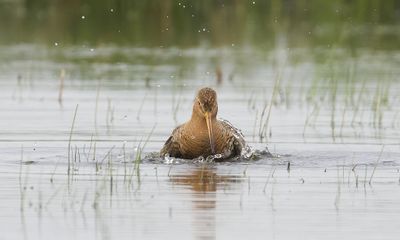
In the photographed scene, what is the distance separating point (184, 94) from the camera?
1780cm

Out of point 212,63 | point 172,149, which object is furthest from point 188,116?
point 212,63

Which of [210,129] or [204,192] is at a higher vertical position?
[210,129]

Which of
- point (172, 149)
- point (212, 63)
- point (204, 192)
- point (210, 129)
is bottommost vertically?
point (204, 192)

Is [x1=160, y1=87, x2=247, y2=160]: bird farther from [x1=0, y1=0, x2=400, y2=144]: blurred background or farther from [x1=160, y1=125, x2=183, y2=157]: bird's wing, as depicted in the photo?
[x1=0, y1=0, x2=400, y2=144]: blurred background

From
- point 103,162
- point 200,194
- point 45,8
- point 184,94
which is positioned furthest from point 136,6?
point 200,194

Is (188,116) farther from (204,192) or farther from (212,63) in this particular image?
(212,63)

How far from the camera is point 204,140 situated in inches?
500

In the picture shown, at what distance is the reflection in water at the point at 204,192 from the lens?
29.0 ft

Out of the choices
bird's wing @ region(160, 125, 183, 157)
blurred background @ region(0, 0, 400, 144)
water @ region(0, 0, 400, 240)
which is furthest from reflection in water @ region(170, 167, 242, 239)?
blurred background @ region(0, 0, 400, 144)

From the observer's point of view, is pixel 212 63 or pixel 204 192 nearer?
pixel 204 192

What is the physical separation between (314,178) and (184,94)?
663 cm

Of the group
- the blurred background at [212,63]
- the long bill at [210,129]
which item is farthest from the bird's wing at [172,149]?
the blurred background at [212,63]

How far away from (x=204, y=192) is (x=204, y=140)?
228 cm

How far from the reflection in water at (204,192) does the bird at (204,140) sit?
1.85 feet
